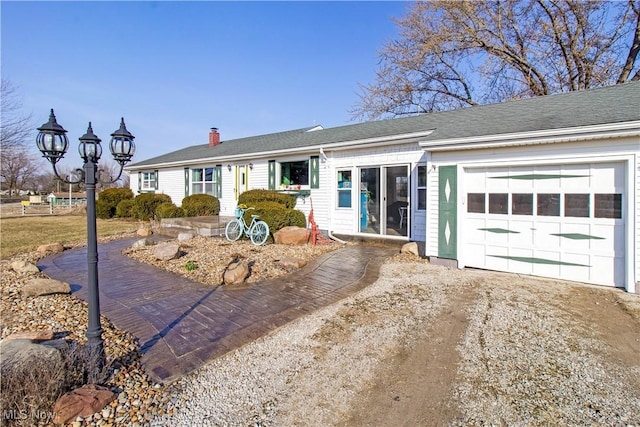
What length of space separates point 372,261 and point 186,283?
3.89 m

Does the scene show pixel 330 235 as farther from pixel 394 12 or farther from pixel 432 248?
pixel 394 12

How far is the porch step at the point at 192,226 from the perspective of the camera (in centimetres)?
1096

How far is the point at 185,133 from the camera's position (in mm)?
24953

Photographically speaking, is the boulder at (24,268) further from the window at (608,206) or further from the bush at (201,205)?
the window at (608,206)

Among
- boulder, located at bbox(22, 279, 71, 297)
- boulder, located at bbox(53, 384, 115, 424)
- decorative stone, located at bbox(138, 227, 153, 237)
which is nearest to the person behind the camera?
boulder, located at bbox(53, 384, 115, 424)

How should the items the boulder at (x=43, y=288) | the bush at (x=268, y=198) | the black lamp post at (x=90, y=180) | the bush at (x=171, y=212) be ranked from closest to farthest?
the black lamp post at (x=90, y=180)
the boulder at (x=43, y=288)
the bush at (x=268, y=198)
the bush at (x=171, y=212)

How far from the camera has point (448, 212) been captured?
681 centimetres

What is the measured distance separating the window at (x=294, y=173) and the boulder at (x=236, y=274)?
18.8ft

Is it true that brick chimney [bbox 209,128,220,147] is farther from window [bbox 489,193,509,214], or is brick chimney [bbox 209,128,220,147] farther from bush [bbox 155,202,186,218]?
window [bbox 489,193,509,214]

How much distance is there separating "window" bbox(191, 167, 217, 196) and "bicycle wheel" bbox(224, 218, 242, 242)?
5.06 m

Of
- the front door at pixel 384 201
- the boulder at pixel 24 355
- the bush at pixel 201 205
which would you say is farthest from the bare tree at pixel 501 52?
the boulder at pixel 24 355

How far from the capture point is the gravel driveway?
2.41 metres

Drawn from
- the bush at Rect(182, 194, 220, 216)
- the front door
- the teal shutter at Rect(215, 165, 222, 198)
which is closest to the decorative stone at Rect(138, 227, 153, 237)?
the bush at Rect(182, 194, 220, 216)

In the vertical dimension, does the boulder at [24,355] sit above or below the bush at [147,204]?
below
